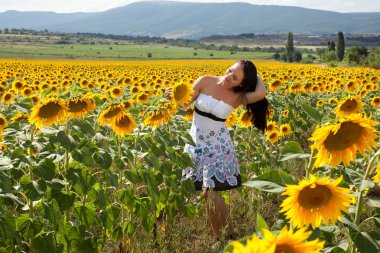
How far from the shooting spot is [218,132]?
16.2ft

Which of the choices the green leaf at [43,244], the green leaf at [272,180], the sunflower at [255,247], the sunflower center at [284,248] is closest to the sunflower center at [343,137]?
the green leaf at [272,180]

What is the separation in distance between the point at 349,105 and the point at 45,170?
123 inches

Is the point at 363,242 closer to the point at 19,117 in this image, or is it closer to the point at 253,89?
the point at 253,89

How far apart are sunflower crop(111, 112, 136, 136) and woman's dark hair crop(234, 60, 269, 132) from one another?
55.0 inches

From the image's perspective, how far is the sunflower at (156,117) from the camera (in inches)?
165

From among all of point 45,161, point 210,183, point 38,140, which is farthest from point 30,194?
point 210,183

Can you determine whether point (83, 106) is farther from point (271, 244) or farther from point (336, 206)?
point (271, 244)

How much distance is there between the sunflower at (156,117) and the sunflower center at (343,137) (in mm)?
2088

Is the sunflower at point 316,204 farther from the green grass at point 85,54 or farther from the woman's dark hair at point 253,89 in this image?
the green grass at point 85,54

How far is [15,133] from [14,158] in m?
0.62

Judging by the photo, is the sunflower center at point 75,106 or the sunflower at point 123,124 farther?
the sunflower at point 123,124

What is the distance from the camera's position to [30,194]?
3230 mm

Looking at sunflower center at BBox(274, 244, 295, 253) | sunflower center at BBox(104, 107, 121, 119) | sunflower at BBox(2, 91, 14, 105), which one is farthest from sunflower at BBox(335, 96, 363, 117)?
sunflower at BBox(2, 91, 14, 105)

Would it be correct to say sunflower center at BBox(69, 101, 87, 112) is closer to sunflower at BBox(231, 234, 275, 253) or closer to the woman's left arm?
the woman's left arm
